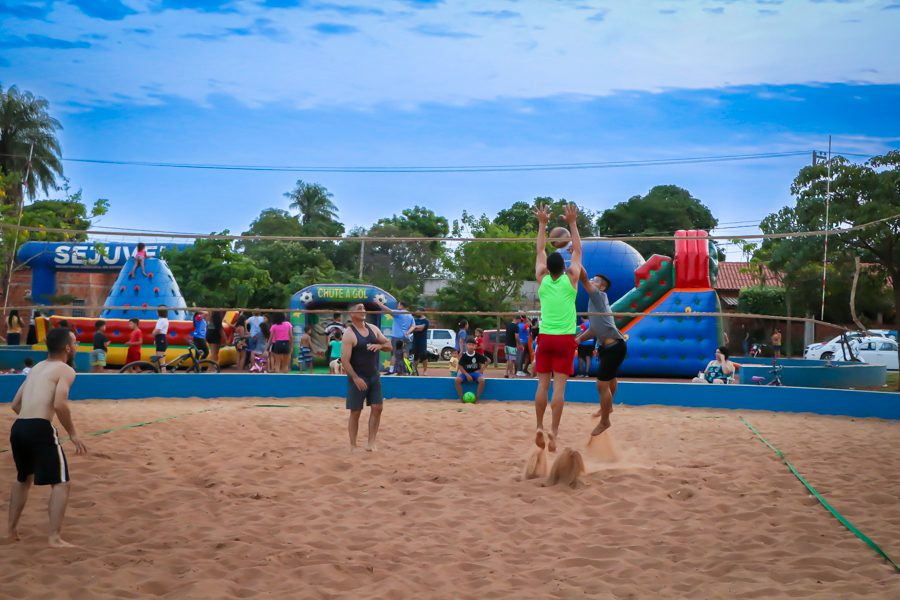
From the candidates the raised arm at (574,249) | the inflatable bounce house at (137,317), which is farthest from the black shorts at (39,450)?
the inflatable bounce house at (137,317)

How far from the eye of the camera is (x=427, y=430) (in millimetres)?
8578

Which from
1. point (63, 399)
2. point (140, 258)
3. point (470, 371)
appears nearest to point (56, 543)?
point (63, 399)

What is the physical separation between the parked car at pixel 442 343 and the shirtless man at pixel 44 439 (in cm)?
2021

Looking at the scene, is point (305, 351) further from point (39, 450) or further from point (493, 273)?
point (493, 273)

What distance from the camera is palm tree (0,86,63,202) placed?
36.8m

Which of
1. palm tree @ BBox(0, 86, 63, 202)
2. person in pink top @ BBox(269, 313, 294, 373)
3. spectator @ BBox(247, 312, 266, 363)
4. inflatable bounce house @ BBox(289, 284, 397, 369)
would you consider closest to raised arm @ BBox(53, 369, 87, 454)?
person in pink top @ BBox(269, 313, 294, 373)

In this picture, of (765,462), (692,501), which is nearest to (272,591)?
(692,501)

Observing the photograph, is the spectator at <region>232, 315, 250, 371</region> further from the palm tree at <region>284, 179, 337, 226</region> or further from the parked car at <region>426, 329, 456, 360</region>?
the palm tree at <region>284, 179, 337, 226</region>

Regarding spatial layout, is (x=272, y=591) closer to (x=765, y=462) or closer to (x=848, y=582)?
(x=848, y=582)

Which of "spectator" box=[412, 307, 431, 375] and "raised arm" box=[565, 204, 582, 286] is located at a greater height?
"raised arm" box=[565, 204, 582, 286]

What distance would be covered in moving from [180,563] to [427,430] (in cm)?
453

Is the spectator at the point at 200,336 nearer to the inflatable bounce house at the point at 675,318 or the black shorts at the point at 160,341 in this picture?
the black shorts at the point at 160,341

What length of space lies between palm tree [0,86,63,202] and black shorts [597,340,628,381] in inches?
1396

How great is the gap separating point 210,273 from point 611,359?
11983 mm
